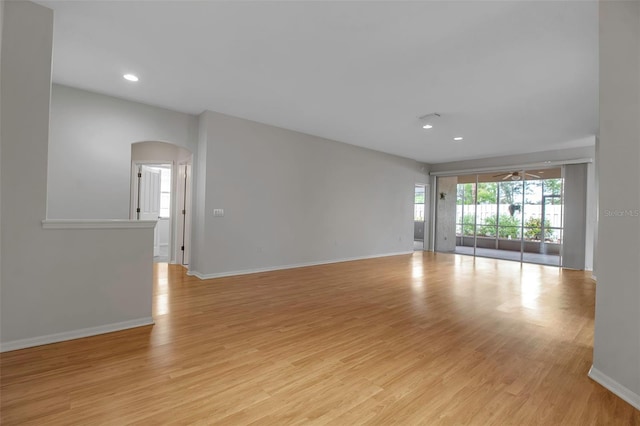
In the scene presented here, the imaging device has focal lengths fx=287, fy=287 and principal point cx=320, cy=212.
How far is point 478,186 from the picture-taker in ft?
30.0

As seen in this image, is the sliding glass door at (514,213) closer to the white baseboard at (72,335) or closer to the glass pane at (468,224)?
the glass pane at (468,224)

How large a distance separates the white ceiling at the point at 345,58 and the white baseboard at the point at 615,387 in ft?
9.44

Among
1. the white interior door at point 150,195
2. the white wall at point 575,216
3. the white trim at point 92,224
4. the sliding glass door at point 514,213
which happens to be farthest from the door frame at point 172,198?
the white wall at point 575,216

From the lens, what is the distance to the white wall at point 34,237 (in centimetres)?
244

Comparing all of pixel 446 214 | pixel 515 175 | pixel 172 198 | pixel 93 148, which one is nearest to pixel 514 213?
pixel 515 175

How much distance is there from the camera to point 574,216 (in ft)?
23.3

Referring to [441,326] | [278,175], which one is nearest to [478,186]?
[278,175]

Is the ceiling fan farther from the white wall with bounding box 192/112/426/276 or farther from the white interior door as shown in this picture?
the white interior door

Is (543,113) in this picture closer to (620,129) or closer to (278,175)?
(620,129)

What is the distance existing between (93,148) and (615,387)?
6547mm

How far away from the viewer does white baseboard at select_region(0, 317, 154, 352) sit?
8.04ft

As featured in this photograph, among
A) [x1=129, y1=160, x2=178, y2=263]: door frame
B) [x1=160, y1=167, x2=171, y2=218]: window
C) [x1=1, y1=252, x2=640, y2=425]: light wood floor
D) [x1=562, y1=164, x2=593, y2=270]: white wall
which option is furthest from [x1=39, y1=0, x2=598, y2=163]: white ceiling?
[x1=160, y1=167, x2=171, y2=218]: window

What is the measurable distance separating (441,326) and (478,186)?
729cm

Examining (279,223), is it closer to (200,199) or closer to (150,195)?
(200,199)
